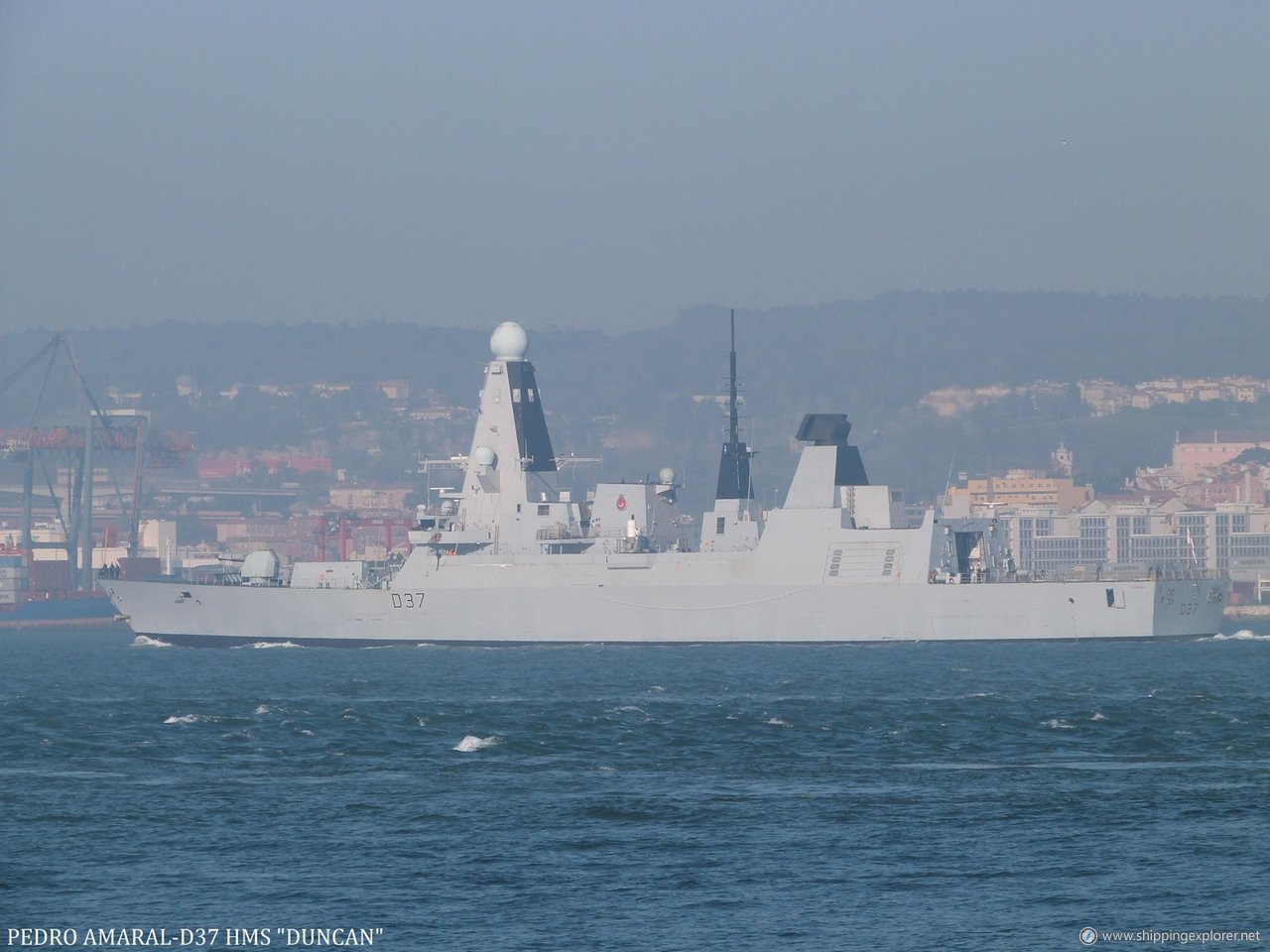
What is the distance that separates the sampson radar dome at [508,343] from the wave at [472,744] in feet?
103

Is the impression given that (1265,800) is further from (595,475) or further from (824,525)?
(595,475)

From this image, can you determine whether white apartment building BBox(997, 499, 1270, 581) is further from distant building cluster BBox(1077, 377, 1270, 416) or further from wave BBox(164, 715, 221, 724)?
wave BBox(164, 715, 221, 724)

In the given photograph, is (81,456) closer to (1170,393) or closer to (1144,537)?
(1144,537)

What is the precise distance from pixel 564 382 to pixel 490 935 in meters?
185

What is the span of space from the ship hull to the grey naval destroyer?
0.15 feet

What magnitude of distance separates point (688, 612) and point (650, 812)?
3053 centimetres

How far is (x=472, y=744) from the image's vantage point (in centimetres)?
2734

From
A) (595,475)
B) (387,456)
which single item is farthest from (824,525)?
(387,456)

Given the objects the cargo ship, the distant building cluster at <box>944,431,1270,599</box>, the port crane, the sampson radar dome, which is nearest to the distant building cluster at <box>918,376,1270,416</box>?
the distant building cluster at <box>944,431,1270,599</box>

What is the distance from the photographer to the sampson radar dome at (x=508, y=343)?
5862 cm

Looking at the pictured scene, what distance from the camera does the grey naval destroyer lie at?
50.3 meters

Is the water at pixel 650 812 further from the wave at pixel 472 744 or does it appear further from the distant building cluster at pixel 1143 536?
the distant building cluster at pixel 1143 536

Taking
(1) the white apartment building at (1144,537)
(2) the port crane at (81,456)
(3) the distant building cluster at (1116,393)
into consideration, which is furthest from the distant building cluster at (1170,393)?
(2) the port crane at (81,456)

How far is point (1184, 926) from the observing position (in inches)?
617
